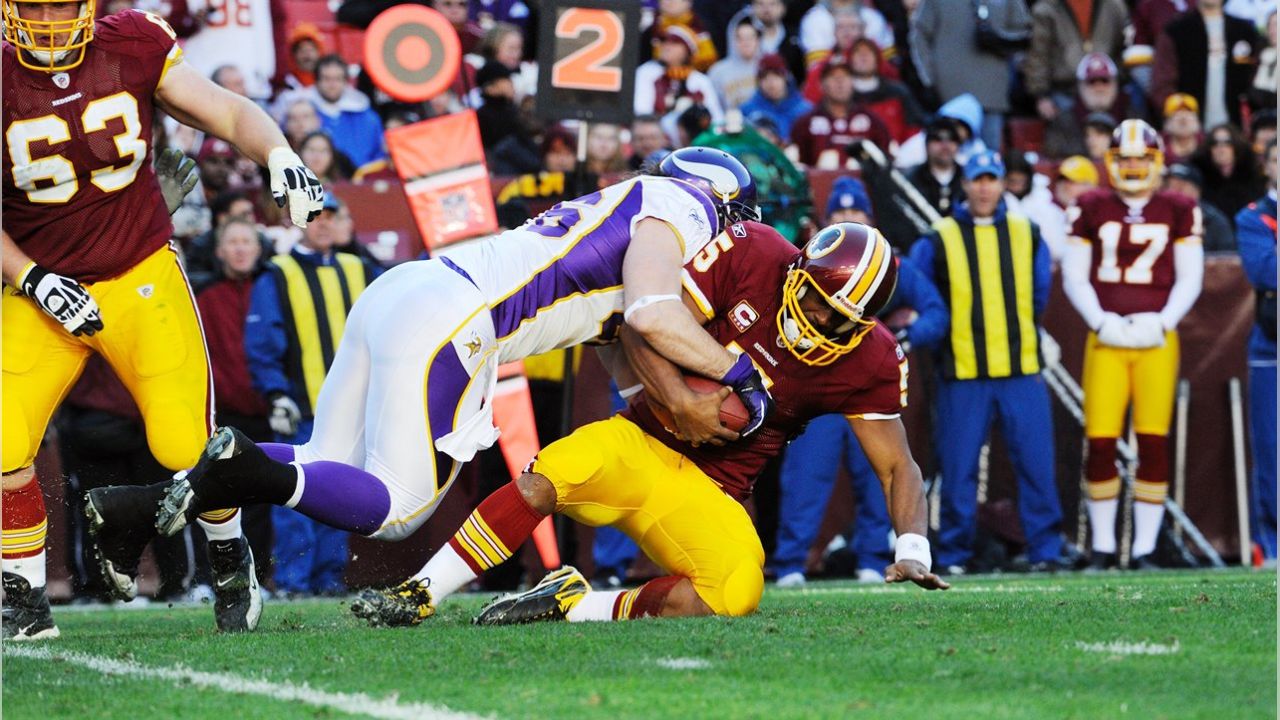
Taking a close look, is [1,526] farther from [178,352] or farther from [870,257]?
[870,257]

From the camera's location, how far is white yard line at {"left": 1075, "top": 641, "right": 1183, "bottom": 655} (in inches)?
167

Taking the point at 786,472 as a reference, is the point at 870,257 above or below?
above

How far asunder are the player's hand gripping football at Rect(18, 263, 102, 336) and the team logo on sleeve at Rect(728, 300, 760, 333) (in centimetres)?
174

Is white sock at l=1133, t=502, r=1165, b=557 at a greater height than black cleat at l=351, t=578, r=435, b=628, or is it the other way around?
black cleat at l=351, t=578, r=435, b=628

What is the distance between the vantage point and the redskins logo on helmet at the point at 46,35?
502 cm

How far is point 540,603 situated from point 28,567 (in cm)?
142

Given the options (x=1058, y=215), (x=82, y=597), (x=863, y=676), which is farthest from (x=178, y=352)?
(x=1058, y=215)

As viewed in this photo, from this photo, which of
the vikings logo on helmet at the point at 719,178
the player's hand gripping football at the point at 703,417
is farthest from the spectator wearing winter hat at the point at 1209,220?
the player's hand gripping football at the point at 703,417

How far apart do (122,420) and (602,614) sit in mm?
3652

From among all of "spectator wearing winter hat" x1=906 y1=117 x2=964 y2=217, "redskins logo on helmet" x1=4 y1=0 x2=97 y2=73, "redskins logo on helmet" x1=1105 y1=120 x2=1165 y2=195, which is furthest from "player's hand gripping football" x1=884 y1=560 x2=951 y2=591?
"spectator wearing winter hat" x1=906 y1=117 x2=964 y2=217

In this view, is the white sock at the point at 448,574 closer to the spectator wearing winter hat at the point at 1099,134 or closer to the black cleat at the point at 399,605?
the black cleat at the point at 399,605

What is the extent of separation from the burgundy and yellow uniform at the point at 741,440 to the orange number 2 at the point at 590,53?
11.1ft

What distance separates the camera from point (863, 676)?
13.1 feet

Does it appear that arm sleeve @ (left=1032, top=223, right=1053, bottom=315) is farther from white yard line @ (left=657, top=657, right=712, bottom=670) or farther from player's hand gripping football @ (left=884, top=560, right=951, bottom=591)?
white yard line @ (left=657, top=657, right=712, bottom=670)
